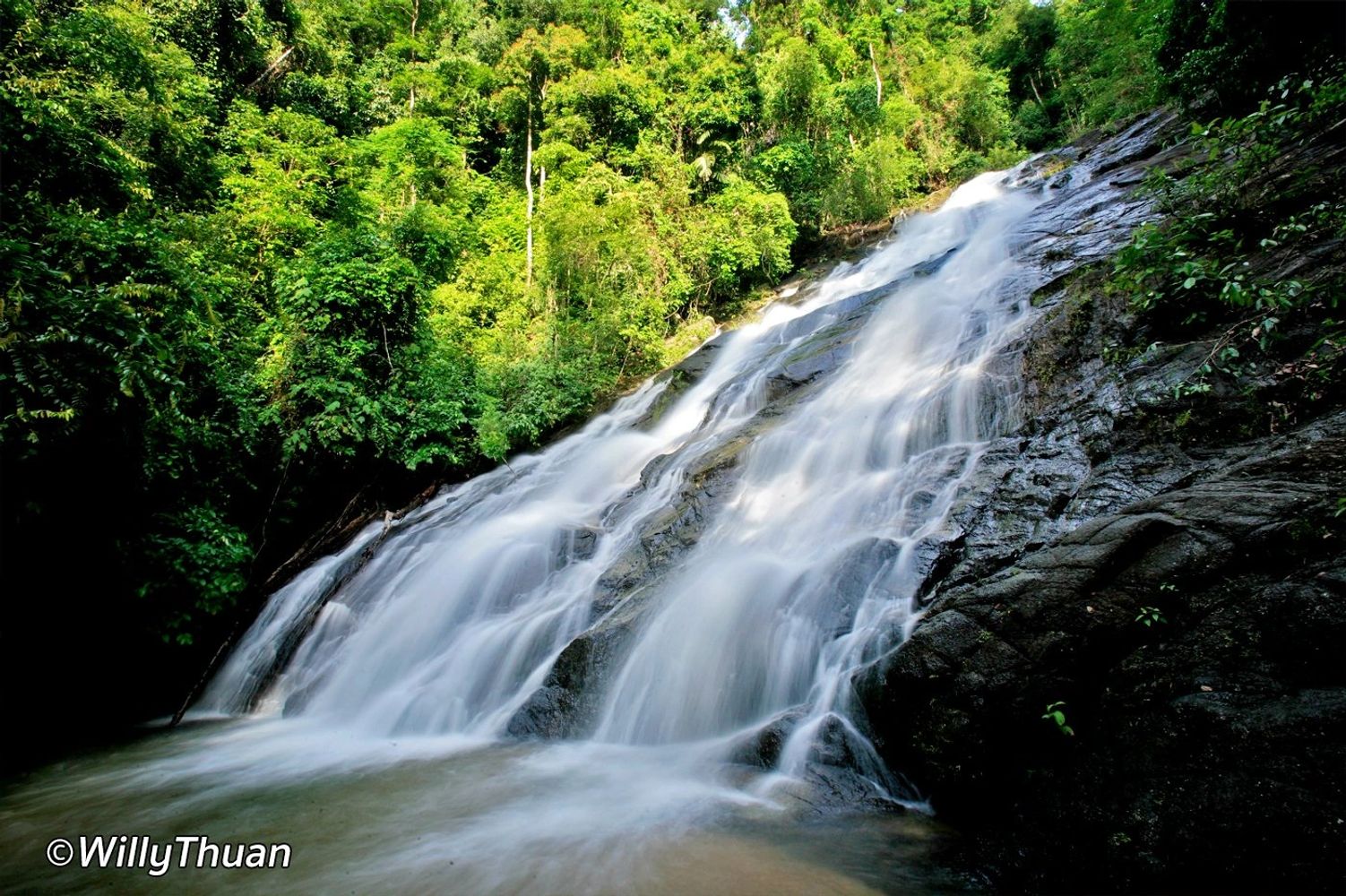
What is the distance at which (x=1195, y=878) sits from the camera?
82.7 inches

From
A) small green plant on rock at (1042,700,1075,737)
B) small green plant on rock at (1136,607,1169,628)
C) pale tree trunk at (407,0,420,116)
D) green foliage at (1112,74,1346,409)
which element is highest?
pale tree trunk at (407,0,420,116)

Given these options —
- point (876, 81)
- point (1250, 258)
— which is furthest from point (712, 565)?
point (876, 81)

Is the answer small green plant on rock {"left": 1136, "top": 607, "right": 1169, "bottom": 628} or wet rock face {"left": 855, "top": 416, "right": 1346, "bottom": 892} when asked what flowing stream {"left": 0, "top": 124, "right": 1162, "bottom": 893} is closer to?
wet rock face {"left": 855, "top": 416, "right": 1346, "bottom": 892}

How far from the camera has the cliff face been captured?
2146mm

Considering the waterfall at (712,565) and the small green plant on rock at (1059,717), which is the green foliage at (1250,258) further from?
the small green plant on rock at (1059,717)

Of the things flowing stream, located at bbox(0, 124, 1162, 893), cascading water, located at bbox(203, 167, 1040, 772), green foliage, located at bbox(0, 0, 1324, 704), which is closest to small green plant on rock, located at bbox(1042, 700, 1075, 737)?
flowing stream, located at bbox(0, 124, 1162, 893)

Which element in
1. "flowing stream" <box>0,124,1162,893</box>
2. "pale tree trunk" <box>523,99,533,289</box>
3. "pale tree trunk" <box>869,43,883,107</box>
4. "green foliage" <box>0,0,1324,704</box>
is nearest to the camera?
"flowing stream" <box>0,124,1162,893</box>

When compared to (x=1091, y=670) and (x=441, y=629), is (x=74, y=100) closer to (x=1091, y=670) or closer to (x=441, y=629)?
(x=441, y=629)

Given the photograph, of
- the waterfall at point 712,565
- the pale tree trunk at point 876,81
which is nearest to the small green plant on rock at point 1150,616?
the waterfall at point 712,565

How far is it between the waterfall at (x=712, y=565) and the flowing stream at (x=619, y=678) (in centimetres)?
3

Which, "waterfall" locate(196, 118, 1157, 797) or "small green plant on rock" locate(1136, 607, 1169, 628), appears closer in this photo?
"small green plant on rock" locate(1136, 607, 1169, 628)


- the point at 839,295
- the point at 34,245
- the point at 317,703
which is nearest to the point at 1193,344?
the point at 317,703

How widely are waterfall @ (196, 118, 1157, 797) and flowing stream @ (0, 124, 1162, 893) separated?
0.11 ft

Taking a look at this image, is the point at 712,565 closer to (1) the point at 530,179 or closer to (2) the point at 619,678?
(2) the point at 619,678
